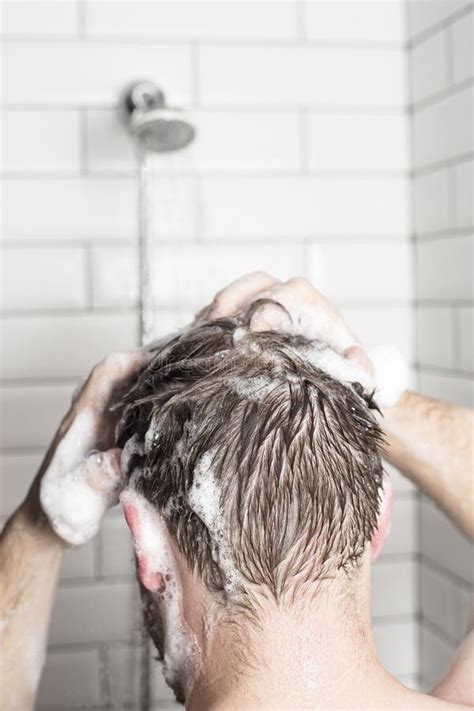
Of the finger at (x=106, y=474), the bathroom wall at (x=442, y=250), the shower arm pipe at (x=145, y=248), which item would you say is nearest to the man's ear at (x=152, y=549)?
the finger at (x=106, y=474)

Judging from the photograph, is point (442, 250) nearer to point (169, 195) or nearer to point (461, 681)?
point (169, 195)

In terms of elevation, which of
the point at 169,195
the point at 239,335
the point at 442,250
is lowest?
the point at 239,335

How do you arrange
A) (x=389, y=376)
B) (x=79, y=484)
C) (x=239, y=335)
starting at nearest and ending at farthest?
(x=239, y=335) → (x=79, y=484) → (x=389, y=376)

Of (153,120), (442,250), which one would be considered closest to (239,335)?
(153,120)

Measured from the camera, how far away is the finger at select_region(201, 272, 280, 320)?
2.97 ft

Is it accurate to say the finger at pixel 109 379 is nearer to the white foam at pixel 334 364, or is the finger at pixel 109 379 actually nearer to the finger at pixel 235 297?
the finger at pixel 235 297

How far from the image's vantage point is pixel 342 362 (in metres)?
0.86

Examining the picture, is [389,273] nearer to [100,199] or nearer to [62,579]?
[100,199]

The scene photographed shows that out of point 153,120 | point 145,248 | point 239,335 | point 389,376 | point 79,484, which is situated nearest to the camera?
point 239,335

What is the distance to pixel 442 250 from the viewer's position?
4.85 ft

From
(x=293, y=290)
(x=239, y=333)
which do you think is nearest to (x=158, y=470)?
(x=239, y=333)

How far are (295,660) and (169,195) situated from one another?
1006 mm

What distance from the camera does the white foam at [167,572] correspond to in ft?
2.46

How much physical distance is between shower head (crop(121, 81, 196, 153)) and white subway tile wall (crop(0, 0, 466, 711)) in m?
0.06
